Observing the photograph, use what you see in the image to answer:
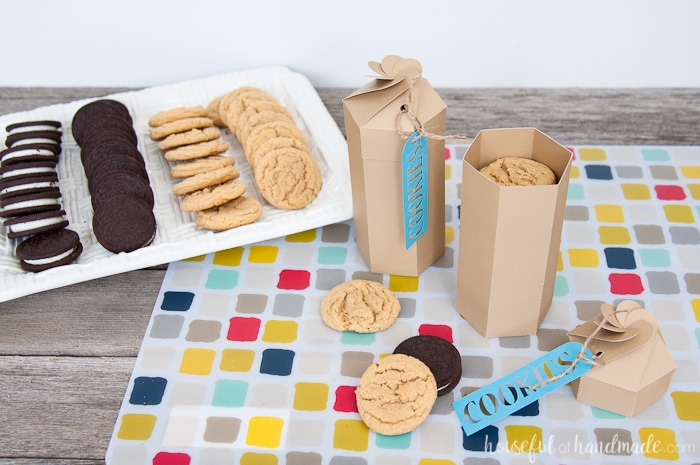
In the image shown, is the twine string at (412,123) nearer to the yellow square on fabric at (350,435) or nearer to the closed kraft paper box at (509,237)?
the closed kraft paper box at (509,237)

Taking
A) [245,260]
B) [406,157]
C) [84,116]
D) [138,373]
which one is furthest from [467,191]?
[84,116]

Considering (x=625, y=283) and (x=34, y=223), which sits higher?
(x=34, y=223)

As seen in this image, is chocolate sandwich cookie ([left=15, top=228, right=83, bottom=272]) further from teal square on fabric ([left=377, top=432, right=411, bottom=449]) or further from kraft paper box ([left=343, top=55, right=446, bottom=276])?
teal square on fabric ([left=377, top=432, right=411, bottom=449])

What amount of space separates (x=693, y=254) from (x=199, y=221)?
852 millimetres

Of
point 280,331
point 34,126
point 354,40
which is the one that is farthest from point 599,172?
point 34,126

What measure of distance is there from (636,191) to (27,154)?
1.17 meters

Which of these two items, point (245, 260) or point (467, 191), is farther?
point (245, 260)

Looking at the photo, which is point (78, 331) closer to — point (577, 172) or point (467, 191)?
point (467, 191)

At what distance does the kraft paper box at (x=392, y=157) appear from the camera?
1036 millimetres

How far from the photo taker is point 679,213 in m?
1.28

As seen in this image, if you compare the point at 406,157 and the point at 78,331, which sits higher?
the point at 406,157

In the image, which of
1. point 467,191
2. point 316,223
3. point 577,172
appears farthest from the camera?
point 577,172

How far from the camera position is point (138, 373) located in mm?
1069

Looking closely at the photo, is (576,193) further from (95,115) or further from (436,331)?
(95,115)
